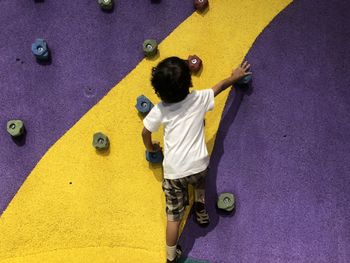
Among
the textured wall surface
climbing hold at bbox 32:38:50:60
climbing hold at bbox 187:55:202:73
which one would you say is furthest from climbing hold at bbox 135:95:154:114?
climbing hold at bbox 32:38:50:60

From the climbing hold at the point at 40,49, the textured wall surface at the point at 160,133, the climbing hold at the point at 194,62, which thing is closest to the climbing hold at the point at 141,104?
the textured wall surface at the point at 160,133

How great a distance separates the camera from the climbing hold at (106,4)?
1.29m

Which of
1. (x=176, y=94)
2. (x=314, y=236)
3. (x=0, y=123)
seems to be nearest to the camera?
(x=176, y=94)

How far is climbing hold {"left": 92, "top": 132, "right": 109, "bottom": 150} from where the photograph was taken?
3.96 feet

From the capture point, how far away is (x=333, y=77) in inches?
48.9

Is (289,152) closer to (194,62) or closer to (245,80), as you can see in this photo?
(245,80)

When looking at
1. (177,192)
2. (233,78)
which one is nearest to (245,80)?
(233,78)

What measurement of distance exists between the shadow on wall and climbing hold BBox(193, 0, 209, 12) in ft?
0.80

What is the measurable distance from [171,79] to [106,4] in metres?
0.43

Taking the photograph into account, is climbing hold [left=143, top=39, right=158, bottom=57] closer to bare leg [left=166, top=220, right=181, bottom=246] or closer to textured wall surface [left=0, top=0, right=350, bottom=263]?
textured wall surface [left=0, top=0, right=350, bottom=263]

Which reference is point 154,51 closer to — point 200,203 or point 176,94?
point 176,94

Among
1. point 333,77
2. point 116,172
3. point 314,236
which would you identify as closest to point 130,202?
point 116,172

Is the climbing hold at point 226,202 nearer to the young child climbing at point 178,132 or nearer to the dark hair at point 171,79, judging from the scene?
the young child climbing at point 178,132

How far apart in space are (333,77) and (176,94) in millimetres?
476
